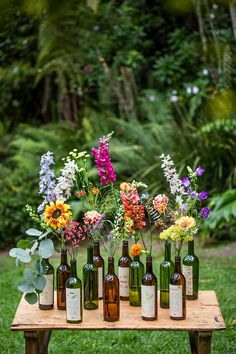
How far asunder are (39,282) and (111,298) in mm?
289

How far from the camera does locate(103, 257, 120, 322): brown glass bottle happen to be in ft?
8.14

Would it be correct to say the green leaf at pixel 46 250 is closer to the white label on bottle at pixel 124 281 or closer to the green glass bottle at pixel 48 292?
the green glass bottle at pixel 48 292

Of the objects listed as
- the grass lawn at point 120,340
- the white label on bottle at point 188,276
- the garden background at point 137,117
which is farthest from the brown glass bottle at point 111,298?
the garden background at point 137,117

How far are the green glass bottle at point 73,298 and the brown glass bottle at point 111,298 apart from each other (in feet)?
0.33

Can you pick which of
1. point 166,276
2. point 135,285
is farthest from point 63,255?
point 166,276

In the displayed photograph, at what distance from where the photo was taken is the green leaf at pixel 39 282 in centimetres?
242

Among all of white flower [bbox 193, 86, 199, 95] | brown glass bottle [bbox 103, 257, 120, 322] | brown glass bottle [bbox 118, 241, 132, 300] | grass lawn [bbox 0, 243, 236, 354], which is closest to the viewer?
brown glass bottle [bbox 103, 257, 120, 322]

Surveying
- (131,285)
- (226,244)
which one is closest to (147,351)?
Answer: (131,285)

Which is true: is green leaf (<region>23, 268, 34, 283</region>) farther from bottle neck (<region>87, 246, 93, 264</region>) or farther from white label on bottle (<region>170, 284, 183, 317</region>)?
white label on bottle (<region>170, 284, 183, 317</region>)

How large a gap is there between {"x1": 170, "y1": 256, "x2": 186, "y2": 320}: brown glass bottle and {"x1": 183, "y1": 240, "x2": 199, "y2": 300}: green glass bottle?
20 centimetres

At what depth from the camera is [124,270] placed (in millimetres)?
2701

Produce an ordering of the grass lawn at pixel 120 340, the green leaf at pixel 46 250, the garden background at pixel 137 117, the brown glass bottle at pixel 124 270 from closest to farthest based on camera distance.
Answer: the green leaf at pixel 46 250
the brown glass bottle at pixel 124 270
the grass lawn at pixel 120 340
the garden background at pixel 137 117

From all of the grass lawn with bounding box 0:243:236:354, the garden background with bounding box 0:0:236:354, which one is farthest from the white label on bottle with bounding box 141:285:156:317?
the garden background with bounding box 0:0:236:354

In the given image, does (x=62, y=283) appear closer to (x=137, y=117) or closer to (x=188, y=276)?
(x=188, y=276)
